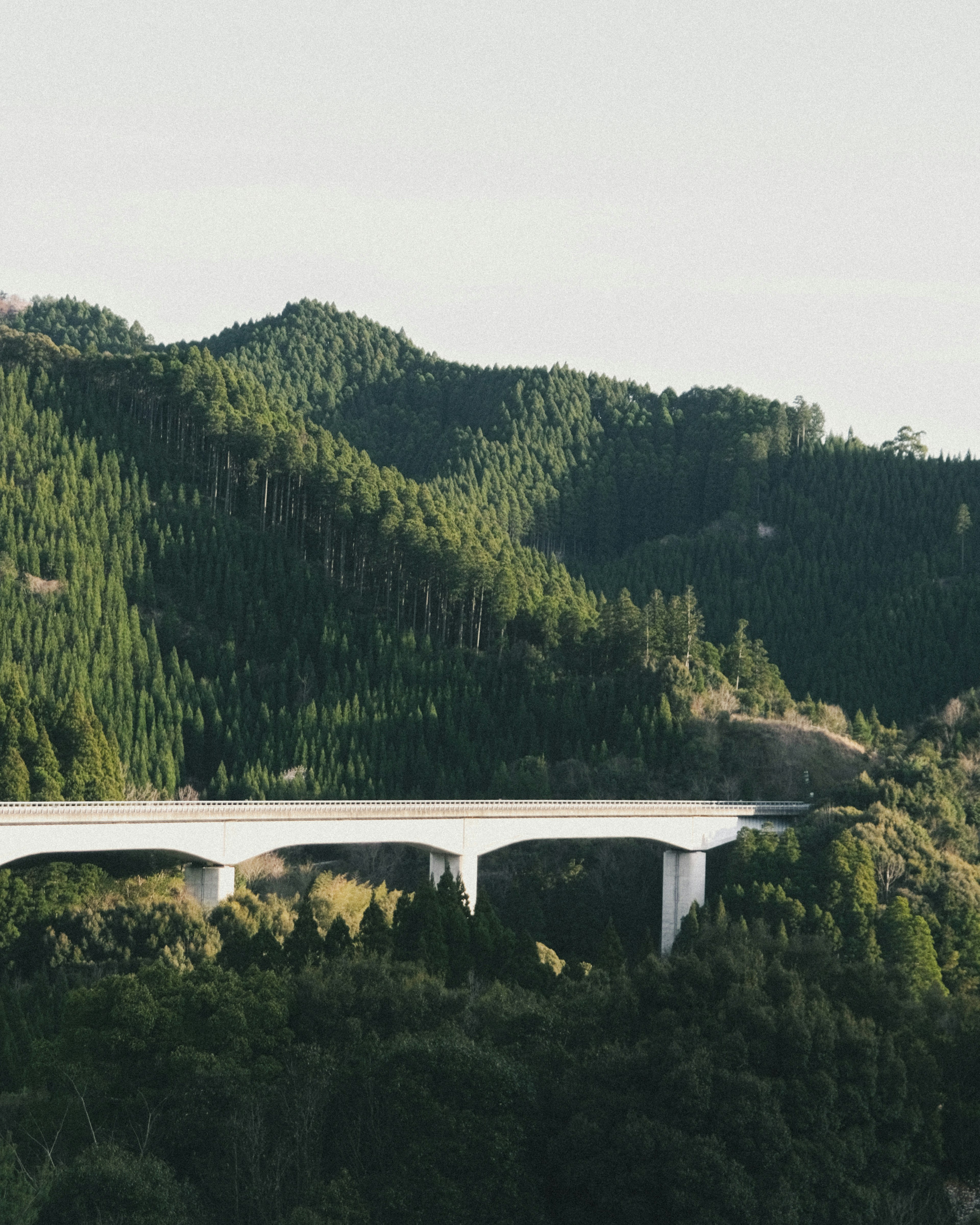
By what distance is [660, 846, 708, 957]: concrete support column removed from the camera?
3642 inches

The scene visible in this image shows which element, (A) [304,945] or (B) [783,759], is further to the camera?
(B) [783,759]

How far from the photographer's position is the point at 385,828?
80188 mm

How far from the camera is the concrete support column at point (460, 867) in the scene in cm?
8375

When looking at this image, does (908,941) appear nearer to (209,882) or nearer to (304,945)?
(209,882)

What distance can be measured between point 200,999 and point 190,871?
27714 mm

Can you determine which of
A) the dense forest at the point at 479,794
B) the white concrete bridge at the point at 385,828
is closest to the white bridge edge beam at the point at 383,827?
the white concrete bridge at the point at 385,828

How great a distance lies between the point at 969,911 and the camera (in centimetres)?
8225

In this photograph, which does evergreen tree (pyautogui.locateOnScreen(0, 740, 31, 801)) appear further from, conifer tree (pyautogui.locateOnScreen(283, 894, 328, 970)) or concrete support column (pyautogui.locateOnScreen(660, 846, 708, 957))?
concrete support column (pyautogui.locateOnScreen(660, 846, 708, 957))

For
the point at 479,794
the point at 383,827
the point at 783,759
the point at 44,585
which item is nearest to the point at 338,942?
the point at 383,827

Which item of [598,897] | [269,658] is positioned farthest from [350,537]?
[598,897]

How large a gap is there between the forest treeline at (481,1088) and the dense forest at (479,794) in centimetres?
12

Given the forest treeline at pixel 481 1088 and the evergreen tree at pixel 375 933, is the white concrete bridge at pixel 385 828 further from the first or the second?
the evergreen tree at pixel 375 933

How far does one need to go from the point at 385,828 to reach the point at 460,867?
222 inches

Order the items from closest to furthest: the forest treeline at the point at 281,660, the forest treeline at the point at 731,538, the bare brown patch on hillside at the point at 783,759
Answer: the forest treeline at the point at 281,660 → the bare brown patch on hillside at the point at 783,759 → the forest treeline at the point at 731,538
